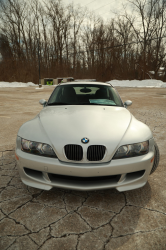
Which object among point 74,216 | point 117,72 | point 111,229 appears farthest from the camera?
point 117,72

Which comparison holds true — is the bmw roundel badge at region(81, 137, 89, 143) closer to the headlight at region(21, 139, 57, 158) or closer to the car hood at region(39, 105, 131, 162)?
the car hood at region(39, 105, 131, 162)

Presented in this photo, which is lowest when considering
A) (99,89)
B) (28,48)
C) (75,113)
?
(75,113)

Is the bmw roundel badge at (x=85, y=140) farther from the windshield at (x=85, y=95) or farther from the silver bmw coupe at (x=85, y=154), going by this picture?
the windshield at (x=85, y=95)

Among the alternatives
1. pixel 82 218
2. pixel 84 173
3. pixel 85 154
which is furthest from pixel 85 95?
pixel 82 218

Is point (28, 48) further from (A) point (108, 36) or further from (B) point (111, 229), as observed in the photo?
(B) point (111, 229)

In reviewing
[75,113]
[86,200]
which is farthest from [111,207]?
[75,113]

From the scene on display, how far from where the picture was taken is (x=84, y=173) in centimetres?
189

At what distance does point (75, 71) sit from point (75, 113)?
38.4 metres

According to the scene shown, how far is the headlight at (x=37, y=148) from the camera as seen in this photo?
79.8 inches

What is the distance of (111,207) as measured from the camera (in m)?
2.10

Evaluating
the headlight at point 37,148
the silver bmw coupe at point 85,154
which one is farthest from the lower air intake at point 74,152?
the headlight at point 37,148

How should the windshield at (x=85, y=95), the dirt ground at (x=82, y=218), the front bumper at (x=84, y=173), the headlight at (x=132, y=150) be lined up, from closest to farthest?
the dirt ground at (x=82, y=218) → the front bumper at (x=84, y=173) → the headlight at (x=132, y=150) → the windshield at (x=85, y=95)

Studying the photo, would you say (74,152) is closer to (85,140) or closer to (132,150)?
(85,140)

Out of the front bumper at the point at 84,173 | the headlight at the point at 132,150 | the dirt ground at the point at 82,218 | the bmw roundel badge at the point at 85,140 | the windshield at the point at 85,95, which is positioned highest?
the windshield at the point at 85,95
